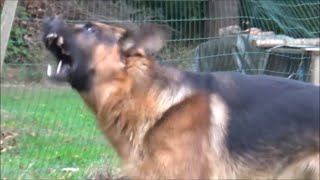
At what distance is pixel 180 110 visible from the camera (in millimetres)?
4863

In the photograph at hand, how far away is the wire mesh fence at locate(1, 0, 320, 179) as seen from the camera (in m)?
7.90

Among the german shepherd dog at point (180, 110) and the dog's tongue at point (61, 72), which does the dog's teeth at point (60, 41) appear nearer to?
the german shepherd dog at point (180, 110)

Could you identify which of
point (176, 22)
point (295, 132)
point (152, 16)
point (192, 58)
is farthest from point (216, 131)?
point (152, 16)

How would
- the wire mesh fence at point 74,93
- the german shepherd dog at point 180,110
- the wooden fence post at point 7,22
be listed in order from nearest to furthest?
the german shepherd dog at point 180,110
the wooden fence post at point 7,22
the wire mesh fence at point 74,93

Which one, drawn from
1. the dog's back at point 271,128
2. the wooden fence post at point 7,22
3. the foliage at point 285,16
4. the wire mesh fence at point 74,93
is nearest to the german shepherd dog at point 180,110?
the dog's back at point 271,128

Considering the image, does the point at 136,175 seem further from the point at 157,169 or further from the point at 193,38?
the point at 193,38

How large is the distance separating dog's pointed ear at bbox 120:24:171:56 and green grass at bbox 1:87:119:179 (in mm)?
2362

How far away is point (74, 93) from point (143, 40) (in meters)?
2.99

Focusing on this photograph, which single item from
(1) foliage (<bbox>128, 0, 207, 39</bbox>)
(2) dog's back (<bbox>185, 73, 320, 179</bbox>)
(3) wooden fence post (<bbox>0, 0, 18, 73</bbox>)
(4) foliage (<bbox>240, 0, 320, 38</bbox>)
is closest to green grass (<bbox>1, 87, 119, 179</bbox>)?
(3) wooden fence post (<bbox>0, 0, 18, 73</bbox>)

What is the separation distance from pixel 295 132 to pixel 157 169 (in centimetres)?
81

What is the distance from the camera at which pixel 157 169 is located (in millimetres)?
4742

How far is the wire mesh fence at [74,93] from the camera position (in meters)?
7.90

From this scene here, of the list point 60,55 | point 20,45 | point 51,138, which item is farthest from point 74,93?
point 60,55

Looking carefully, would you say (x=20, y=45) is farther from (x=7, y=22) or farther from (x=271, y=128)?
(x=271, y=128)
